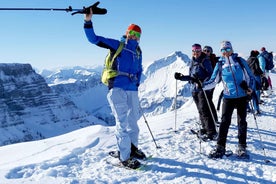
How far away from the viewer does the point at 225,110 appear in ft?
29.3

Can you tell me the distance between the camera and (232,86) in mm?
8680

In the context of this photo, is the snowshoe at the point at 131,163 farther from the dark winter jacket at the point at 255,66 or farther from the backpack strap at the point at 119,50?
the dark winter jacket at the point at 255,66

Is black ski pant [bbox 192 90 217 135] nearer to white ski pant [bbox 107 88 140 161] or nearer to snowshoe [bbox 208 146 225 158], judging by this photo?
snowshoe [bbox 208 146 225 158]

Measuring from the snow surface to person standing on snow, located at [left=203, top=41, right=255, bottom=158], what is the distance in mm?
467

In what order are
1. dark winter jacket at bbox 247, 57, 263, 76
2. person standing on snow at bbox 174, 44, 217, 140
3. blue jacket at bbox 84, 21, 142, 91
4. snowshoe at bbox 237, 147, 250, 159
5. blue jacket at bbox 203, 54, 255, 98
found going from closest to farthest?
blue jacket at bbox 84, 21, 142, 91
blue jacket at bbox 203, 54, 255, 98
snowshoe at bbox 237, 147, 250, 159
person standing on snow at bbox 174, 44, 217, 140
dark winter jacket at bbox 247, 57, 263, 76

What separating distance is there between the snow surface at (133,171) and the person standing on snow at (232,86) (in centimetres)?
47

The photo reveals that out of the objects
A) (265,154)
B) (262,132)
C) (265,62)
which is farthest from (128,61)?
(265,62)

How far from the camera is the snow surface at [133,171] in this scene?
7.27 meters

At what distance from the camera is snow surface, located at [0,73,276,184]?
727cm

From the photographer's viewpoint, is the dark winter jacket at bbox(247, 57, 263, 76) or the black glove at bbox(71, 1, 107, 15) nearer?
the black glove at bbox(71, 1, 107, 15)

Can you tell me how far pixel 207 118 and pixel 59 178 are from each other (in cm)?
543

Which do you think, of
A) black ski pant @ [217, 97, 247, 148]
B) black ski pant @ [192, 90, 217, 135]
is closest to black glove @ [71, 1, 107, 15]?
black ski pant @ [217, 97, 247, 148]

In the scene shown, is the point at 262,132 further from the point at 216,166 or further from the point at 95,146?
the point at 95,146

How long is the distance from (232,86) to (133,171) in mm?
3371
